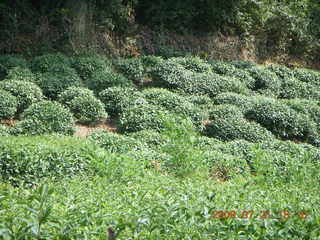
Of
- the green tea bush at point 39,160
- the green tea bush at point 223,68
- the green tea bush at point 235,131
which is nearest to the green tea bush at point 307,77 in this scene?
the green tea bush at point 223,68

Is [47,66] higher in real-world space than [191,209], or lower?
lower

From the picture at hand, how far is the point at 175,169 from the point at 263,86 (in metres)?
7.81

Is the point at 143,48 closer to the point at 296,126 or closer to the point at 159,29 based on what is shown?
the point at 159,29

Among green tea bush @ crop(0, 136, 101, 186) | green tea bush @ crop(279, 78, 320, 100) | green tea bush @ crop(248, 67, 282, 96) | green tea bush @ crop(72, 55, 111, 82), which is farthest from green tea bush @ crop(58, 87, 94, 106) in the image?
green tea bush @ crop(279, 78, 320, 100)

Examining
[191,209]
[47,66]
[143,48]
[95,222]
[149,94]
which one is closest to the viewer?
[95,222]

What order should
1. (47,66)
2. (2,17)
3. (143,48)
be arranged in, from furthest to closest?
(143,48), (2,17), (47,66)

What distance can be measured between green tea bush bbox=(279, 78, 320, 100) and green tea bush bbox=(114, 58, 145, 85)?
4.04 m

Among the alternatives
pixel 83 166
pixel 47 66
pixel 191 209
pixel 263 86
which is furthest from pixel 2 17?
pixel 191 209

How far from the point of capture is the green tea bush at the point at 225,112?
11625 millimetres

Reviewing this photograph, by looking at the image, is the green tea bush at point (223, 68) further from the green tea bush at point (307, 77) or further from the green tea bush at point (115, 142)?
the green tea bush at point (115, 142)

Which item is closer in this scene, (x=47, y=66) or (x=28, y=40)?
(x=47, y=66)

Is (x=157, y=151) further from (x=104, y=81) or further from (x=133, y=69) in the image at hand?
(x=133, y=69)

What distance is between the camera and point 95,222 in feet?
14.3

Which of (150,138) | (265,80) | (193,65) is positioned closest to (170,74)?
(193,65)
